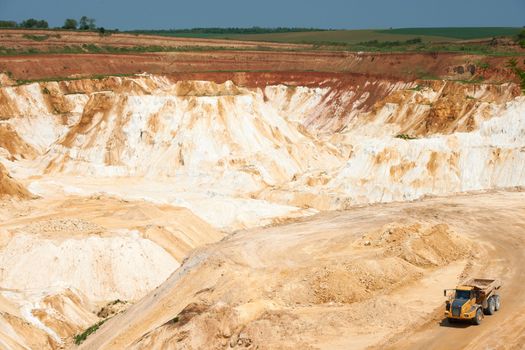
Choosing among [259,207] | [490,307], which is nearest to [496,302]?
[490,307]

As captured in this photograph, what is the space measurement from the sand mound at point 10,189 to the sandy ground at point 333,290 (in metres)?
20.7

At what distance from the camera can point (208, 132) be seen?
61.7m

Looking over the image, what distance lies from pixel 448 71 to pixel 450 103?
20081 mm

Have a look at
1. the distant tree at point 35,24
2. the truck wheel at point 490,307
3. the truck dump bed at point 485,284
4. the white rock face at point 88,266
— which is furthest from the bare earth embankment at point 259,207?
the distant tree at point 35,24

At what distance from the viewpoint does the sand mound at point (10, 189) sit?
49438 mm

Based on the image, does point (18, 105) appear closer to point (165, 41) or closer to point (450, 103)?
point (450, 103)

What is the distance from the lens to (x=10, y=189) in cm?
4978

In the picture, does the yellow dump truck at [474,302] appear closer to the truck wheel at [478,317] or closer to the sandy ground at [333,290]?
the truck wheel at [478,317]

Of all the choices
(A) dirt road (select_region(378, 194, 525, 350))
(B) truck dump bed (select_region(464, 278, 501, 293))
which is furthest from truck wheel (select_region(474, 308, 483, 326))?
(B) truck dump bed (select_region(464, 278, 501, 293))

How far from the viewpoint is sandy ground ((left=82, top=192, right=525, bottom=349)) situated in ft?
72.3

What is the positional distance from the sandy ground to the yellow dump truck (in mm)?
298

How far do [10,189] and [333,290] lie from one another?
30.8m

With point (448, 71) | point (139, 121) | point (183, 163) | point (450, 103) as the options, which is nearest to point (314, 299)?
point (183, 163)

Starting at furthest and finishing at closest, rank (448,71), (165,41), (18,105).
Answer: (165,41) → (448,71) → (18,105)
